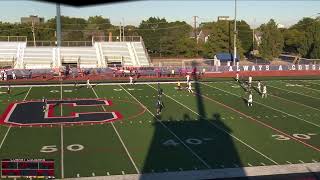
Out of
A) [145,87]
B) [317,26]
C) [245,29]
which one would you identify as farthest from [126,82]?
[245,29]

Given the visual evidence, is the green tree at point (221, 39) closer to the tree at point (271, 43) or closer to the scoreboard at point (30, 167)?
the tree at point (271, 43)

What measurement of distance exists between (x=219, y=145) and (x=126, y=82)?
23822mm

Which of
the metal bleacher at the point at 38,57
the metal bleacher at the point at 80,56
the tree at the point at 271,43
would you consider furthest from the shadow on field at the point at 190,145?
the tree at the point at 271,43

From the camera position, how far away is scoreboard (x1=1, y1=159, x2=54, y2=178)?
13914 mm

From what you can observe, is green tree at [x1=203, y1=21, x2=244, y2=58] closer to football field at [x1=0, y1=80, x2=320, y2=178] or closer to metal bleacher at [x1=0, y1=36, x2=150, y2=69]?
metal bleacher at [x1=0, y1=36, x2=150, y2=69]

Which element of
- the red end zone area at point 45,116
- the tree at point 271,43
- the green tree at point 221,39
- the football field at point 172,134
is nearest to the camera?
the football field at point 172,134

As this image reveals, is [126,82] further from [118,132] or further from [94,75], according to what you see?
[118,132]

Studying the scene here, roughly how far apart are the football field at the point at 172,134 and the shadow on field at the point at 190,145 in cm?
3

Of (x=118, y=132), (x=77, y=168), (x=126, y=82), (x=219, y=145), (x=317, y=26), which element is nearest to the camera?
(x=77, y=168)

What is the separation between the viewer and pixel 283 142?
65.4ft

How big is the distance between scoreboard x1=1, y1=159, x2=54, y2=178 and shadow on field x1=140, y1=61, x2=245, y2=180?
291 centimetres

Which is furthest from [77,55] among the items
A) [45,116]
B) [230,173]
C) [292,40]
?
[292,40]

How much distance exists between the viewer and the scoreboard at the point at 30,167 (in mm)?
13914

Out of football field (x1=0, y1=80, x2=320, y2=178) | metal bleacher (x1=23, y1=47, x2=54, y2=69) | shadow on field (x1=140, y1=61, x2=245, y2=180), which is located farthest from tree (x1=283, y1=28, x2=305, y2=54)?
shadow on field (x1=140, y1=61, x2=245, y2=180)
